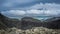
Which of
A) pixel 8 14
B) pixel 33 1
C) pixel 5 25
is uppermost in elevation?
pixel 33 1

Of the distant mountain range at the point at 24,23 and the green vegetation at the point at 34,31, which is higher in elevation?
the distant mountain range at the point at 24,23

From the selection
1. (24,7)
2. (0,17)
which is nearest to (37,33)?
(24,7)

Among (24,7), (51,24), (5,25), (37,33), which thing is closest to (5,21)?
(5,25)

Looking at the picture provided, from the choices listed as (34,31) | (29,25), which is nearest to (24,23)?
(29,25)

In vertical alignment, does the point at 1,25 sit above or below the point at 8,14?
below

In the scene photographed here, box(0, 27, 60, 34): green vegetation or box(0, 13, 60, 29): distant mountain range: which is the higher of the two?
box(0, 13, 60, 29): distant mountain range

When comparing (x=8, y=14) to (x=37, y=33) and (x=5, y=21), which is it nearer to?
(x=5, y=21)

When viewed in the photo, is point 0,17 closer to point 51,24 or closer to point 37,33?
point 37,33

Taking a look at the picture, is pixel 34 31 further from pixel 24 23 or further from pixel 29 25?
pixel 24 23

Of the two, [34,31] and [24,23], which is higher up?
[24,23]
